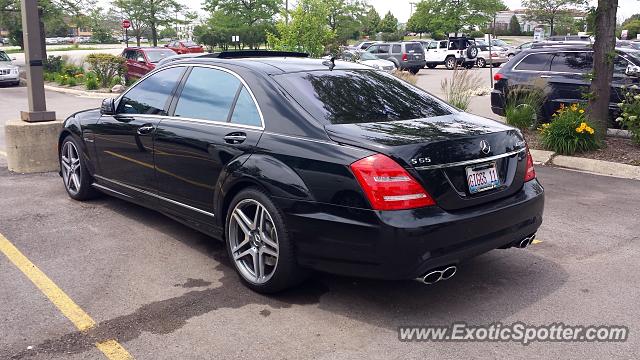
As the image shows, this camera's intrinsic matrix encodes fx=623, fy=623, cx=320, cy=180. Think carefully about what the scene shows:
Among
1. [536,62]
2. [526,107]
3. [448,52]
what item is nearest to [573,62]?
[536,62]

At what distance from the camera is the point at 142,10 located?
4666 cm

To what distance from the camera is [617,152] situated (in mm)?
8891

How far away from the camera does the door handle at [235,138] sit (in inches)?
173

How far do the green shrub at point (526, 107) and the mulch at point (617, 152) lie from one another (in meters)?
0.92

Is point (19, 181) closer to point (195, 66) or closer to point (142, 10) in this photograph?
point (195, 66)

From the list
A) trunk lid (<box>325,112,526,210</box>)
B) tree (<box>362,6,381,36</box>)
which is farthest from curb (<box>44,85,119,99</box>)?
tree (<box>362,6,381,36</box>)

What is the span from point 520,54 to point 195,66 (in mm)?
8342

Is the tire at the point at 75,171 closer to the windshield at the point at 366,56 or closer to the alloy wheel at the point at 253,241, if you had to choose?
the alloy wheel at the point at 253,241

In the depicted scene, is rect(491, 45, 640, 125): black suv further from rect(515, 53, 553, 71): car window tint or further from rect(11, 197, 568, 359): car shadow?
rect(11, 197, 568, 359): car shadow

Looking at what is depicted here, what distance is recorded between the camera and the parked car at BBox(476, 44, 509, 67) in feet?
124

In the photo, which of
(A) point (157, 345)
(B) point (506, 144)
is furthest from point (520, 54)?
(A) point (157, 345)

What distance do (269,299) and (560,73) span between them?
8.65m

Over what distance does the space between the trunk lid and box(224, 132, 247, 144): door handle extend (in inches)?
27.2

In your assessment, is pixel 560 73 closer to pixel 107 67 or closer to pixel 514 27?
pixel 107 67
